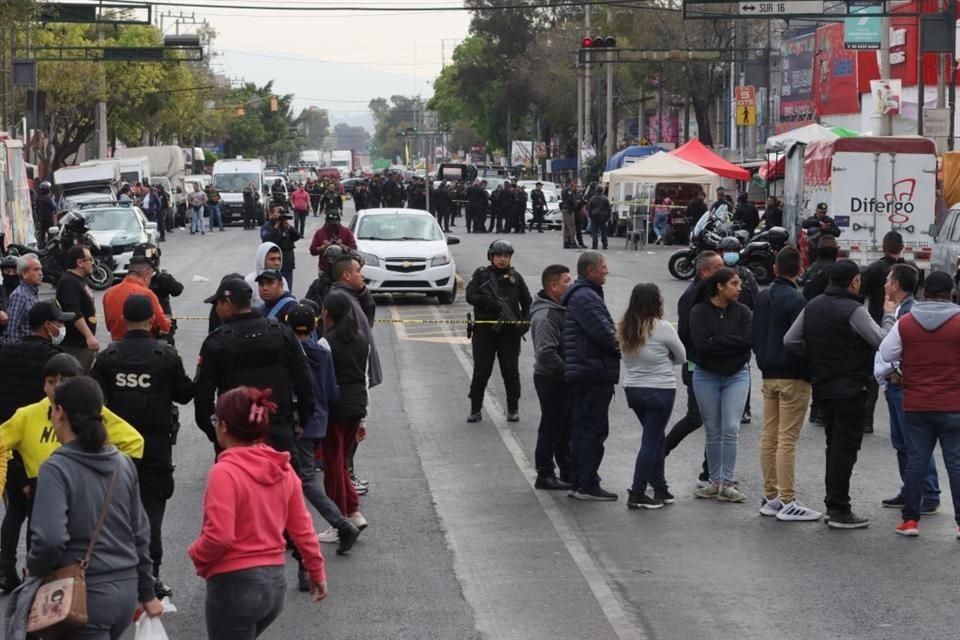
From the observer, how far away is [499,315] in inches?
583

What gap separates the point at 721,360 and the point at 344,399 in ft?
8.88

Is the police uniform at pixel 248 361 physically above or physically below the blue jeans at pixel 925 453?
above

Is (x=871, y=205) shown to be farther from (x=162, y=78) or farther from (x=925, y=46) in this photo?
(x=162, y=78)

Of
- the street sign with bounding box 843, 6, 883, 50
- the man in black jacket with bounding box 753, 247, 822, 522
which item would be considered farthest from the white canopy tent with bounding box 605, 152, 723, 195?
the man in black jacket with bounding box 753, 247, 822, 522

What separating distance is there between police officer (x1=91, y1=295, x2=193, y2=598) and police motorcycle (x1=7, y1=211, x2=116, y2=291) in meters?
9.43

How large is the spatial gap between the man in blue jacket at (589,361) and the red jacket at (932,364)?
6.59 feet

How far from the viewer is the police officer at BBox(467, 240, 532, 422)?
1480 cm

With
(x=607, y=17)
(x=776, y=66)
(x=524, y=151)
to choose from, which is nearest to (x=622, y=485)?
(x=776, y=66)

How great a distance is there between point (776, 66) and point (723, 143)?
36.2 ft

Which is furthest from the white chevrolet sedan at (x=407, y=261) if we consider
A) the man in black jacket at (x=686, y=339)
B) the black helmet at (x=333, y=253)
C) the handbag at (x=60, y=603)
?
the handbag at (x=60, y=603)

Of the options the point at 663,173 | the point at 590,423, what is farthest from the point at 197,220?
the point at 590,423

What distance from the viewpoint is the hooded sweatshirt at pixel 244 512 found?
6.09 metres

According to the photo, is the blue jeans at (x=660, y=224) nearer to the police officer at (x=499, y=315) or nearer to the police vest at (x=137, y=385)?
the police officer at (x=499, y=315)

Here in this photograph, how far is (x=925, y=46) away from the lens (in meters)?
34.5
